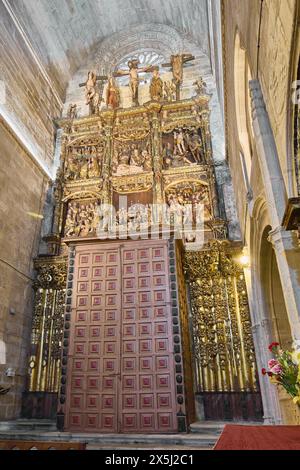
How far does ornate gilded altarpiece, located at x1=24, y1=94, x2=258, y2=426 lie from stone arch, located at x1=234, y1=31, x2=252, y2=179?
2678 mm

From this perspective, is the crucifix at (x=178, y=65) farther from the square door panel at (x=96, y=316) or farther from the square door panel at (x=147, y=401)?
the square door panel at (x=147, y=401)

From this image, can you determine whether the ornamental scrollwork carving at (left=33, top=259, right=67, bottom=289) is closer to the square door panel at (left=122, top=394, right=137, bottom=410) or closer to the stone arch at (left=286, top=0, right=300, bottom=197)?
the square door panel at (left=122, top=394, right=137, bottom=410)

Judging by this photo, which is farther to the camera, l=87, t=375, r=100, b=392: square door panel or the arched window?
l=87, t=375, r=100, b=392: square door panel

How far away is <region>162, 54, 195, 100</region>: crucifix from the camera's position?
13.3m

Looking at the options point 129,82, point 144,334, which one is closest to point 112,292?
point 144,334

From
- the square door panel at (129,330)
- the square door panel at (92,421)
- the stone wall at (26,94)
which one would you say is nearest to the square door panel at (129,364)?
the square door panel at (129,330)

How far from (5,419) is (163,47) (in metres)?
14.5

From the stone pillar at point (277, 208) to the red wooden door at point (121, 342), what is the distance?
386cm

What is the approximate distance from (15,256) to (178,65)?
941 centimetres

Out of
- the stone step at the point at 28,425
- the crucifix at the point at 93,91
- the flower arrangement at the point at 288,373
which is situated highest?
the crucifix at the point at 93,91

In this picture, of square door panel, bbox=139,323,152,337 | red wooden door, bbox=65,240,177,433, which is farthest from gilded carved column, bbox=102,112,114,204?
Result: square door panel, bbox=139,323,152,337

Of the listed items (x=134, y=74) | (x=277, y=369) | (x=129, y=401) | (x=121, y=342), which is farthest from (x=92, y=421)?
(x=134, y=74)

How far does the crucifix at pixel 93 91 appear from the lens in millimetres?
13547

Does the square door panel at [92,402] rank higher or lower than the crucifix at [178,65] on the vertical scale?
lower
